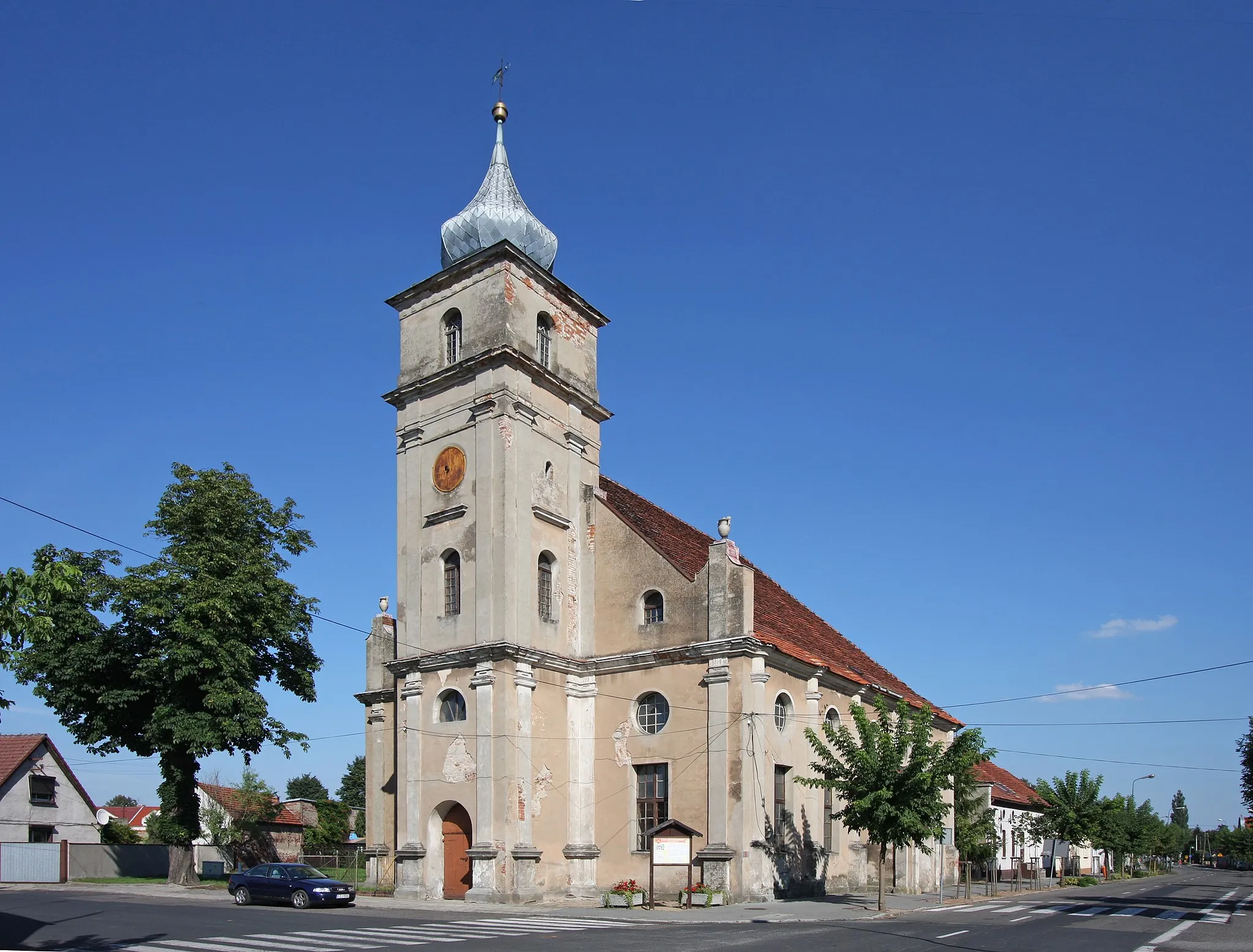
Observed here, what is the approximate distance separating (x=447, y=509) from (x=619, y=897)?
1195 cm

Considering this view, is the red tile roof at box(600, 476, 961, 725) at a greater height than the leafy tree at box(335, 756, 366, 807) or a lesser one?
greater

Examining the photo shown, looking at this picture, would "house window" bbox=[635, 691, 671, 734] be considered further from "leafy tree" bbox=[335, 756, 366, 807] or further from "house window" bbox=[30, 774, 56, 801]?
"leafy tree" bbox=[335, 756, 366, 807]

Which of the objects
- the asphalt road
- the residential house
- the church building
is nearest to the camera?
the asphalt road

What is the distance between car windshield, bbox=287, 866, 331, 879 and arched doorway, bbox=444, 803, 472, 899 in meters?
3.32

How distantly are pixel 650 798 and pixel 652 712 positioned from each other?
7.81ft

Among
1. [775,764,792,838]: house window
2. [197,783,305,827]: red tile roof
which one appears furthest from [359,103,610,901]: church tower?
[197,783,305,827]: red tile roof

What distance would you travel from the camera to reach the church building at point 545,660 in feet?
94.9

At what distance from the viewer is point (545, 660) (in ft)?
99.7

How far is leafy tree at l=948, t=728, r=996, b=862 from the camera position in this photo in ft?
92.7

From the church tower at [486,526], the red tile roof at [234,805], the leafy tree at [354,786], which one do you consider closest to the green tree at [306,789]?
the leafy tree at [354,786]

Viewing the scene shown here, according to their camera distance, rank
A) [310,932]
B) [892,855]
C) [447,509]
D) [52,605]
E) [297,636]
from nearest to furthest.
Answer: [52,605]
[310,932]
[447,509]
[892,855]
[297,636]

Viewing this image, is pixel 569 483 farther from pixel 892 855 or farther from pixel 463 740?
pixel 892 855

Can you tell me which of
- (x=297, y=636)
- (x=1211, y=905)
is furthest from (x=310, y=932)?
(x=1211, y=905)

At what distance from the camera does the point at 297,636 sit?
36.6m
